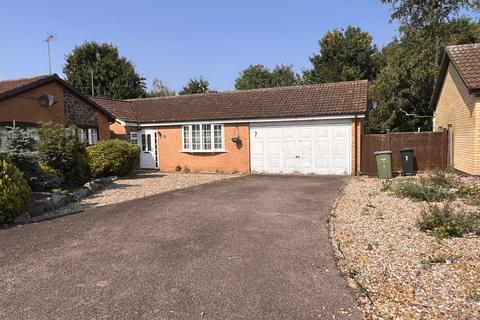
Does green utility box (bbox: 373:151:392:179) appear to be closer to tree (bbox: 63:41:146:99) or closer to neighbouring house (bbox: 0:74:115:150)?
neighbouring house (bbox: 0:74:115:150)

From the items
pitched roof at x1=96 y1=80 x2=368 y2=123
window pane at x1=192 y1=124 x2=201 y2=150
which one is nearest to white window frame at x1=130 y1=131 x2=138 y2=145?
pitched roof at x1=96 y1=80 x2=368 y2=123

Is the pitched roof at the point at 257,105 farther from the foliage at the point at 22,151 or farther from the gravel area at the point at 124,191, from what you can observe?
the foliage at the point at 22,151

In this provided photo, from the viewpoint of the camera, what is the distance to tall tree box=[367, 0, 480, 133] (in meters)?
26.2

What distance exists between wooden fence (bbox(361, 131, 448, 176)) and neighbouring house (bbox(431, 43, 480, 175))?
329 millimetres

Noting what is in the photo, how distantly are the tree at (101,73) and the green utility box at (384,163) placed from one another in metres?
29.9

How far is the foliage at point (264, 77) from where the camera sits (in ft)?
192

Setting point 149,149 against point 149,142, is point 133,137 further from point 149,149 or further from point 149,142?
point 149,149

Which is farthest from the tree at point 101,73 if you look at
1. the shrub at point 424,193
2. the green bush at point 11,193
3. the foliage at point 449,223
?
the foliage at point 449,223

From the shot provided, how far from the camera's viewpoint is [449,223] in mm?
6078

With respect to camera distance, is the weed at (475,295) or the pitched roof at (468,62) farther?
the pitched roof at (468,62)

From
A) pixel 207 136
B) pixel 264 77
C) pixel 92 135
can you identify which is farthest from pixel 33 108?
pixel 264 77

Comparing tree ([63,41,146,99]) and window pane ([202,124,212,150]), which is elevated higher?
tree ([63,41,146,99])

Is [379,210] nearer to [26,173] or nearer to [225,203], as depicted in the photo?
[225,203]

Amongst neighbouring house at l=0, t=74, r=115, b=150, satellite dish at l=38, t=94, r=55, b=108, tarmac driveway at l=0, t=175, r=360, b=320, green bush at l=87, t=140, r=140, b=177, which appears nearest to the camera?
tarmac driveway at l=0, t=175, r=360, b=320
